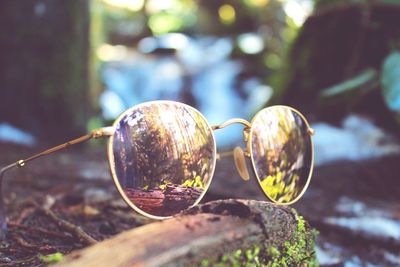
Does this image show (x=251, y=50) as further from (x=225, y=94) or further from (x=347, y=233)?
(x=347, y=233)

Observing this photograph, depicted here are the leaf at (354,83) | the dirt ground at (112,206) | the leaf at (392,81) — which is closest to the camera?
the dirt ground at (112,206)

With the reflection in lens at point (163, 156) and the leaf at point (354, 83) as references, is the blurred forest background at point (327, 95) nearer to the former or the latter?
the leaf at point (354, 83)

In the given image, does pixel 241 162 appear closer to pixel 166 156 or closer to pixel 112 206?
pixel 166 156

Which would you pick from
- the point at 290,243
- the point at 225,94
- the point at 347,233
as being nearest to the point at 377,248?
the point at 347,233

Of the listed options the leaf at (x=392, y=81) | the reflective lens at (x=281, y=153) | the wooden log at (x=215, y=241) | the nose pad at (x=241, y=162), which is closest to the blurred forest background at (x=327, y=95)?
the leaf at (x=392, y=81)

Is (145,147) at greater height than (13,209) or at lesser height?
greater

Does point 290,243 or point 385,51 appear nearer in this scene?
point 290,243

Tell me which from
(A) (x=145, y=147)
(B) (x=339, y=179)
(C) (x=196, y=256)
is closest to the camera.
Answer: (C) (x=196, y=256)
